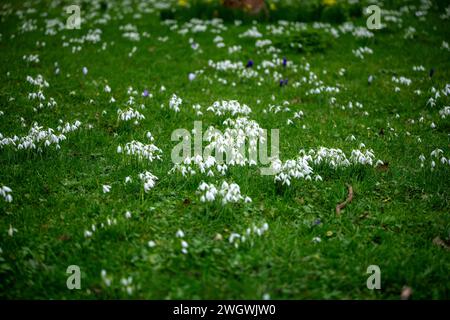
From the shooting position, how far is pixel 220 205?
531 centimetres

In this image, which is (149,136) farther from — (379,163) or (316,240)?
Result: (379,163)

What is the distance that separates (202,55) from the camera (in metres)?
12.1

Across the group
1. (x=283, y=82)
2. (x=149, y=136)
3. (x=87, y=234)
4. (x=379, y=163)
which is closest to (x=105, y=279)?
(x=87, y=234)

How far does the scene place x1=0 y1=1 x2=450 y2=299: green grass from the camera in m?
4.36

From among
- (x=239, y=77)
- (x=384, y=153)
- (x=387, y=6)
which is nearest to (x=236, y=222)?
(x=384, y=153)

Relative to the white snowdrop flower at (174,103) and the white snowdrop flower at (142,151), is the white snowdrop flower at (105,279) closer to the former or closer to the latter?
the white snowdrop flower at (142,151)

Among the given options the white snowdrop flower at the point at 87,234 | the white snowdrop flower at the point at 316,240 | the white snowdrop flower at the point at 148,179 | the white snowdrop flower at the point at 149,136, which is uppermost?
the white snowdrop flower at the point at 149,136

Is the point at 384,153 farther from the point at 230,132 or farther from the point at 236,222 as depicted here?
the point at 236,222

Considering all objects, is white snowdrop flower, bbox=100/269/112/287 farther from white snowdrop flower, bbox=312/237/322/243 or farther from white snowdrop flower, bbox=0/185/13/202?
white snowdrop flower, bbox=312/237/322/243

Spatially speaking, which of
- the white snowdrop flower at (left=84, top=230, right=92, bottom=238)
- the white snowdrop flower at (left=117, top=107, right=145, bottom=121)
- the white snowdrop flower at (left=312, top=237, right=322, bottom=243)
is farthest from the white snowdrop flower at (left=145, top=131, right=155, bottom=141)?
the white snowdrop flower at (left=312, top=237, right=322, bottom=243)

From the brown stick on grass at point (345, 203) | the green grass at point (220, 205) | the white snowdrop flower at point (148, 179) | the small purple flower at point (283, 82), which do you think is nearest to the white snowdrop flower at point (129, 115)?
the green grass at point (220, 205)

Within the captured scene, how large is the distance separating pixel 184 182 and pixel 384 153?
3838 millimetres

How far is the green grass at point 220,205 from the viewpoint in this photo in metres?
4.36
